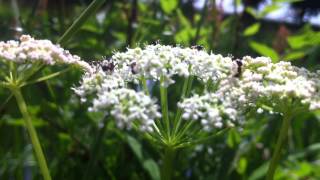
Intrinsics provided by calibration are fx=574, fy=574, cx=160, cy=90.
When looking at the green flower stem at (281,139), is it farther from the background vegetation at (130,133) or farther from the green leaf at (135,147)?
the green leaf at (135,147)

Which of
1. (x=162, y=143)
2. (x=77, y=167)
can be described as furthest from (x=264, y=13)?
(x=162, y=143)

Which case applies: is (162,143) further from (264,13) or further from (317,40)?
(264,13)

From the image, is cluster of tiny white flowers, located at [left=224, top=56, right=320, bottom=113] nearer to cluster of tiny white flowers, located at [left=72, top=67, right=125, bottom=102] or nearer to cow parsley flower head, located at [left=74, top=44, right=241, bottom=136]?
cow parsley flower head, located at [left=74, top=44, right=241, bottom=136]

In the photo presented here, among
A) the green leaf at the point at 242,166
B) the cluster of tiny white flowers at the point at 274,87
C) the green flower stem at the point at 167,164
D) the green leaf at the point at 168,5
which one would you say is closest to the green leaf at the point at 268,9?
the green leaf at the point at 168,5

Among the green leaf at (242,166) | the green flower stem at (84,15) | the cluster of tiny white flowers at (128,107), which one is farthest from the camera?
the green leaf at (242,166)

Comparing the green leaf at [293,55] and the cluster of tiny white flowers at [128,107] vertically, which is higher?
the green leaf at [293,55]

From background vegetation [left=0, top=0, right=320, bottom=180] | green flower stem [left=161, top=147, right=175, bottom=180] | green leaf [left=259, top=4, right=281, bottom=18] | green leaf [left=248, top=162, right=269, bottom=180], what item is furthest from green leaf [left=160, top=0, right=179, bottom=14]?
green flower stem [left=161, top=147, right=175, bottom=180]
